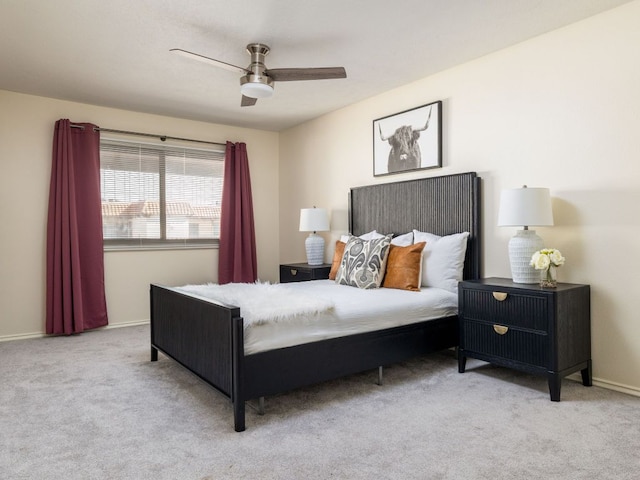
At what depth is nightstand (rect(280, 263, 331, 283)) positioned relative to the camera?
4.48 m

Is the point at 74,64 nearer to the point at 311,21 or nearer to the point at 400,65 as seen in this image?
the point at 311,21

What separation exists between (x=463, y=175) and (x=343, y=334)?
173 centimetres

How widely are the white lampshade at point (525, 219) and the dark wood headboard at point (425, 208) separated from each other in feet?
1.74

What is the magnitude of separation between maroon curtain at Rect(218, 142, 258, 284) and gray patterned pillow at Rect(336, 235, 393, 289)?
2038 millimetres

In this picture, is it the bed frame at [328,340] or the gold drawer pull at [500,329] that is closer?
the bed frame at [328,340]

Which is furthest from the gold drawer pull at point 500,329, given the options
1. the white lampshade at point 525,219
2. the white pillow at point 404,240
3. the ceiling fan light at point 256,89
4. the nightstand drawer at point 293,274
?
the ceiling fan light at point 256,89

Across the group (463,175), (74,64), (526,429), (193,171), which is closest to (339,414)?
(526,429)

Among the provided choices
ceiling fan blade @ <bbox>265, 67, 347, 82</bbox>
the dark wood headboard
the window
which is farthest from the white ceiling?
the dark wood headboard

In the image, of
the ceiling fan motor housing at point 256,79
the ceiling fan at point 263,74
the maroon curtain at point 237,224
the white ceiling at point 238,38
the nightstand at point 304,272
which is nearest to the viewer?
the white ceiling at point 238,38

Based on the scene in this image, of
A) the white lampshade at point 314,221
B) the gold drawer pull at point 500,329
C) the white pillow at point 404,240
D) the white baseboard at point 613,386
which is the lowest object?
the white baseboard at point 613,386

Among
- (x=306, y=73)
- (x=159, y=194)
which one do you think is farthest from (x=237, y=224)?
(x=306, y=73)

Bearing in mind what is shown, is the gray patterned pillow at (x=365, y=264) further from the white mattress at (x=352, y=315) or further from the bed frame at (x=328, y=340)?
the bed frame at (x=328, y=340)

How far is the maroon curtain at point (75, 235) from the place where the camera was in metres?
4.30

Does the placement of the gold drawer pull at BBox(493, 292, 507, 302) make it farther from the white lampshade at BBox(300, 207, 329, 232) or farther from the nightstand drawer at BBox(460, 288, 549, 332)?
the white lampshade at BBox(300, 207, 329, 232)
